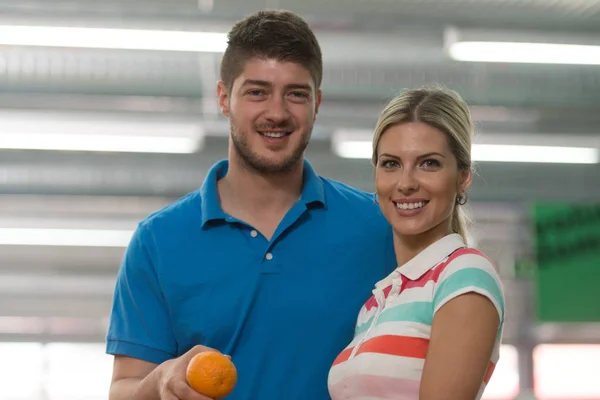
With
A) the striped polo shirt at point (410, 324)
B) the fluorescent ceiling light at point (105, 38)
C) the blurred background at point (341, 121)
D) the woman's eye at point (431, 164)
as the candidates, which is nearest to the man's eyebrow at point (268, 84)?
the woman's eye at point (431, 164)

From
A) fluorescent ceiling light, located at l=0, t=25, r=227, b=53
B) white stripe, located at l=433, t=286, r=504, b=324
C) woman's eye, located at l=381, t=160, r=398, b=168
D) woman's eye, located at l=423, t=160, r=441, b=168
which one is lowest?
white stripe, located at l=433, t=286, r=504, b=324

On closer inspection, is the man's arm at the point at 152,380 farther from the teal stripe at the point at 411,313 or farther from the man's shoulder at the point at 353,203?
the man's shoulder at the point at 353,203

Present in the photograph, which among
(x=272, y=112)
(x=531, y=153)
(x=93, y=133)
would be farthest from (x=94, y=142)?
(x=272, y=112)

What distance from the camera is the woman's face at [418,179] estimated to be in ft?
6.10

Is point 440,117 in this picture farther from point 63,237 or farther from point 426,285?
point 63,237

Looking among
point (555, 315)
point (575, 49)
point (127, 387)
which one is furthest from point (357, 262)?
point (555, 315)

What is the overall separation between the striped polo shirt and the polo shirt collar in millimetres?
389

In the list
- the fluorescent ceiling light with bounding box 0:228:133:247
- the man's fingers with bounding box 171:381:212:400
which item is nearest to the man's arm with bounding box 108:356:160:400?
the man's fingers with bounding box 171:381:212:400

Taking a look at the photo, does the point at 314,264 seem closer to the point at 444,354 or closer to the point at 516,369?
the point at 444,354

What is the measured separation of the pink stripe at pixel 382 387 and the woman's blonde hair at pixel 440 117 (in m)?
0.42

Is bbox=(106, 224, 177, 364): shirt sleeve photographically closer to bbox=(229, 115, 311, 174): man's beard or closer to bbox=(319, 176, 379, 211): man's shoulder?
bbox=(229, 115, 311, 174): man's beard

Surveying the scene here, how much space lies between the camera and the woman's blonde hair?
189 cm

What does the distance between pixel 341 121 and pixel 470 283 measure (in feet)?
21.4

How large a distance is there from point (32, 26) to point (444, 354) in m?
4.12
